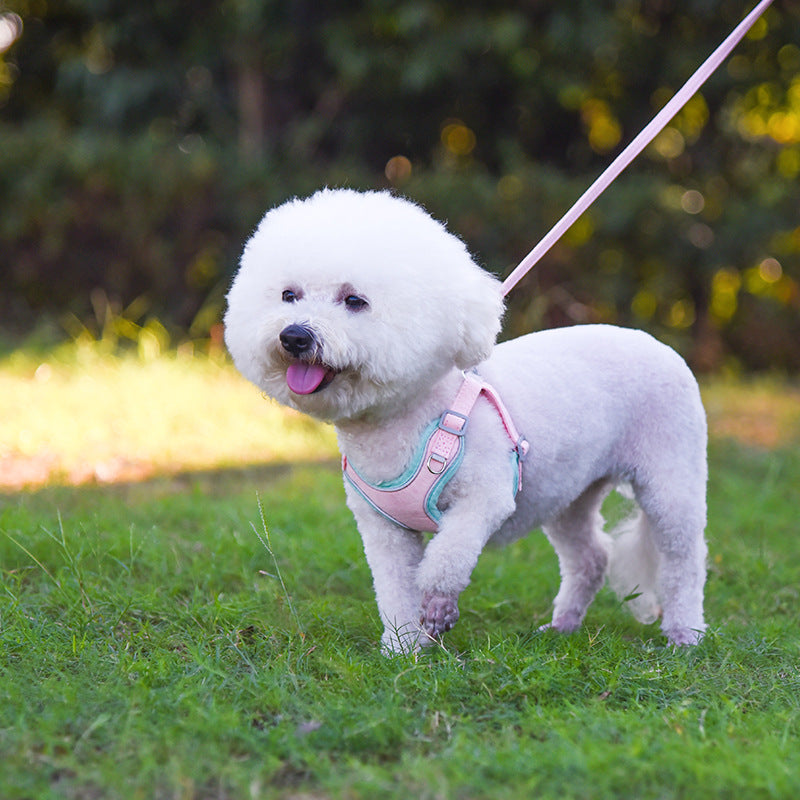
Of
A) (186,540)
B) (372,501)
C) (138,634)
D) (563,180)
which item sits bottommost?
(186,540)

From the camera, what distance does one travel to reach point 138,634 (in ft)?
9.54

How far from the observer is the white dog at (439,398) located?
2492 millimetres

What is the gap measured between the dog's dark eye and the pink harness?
0.40 meters

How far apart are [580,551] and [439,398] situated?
1.03 metres

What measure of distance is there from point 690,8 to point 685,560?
25.9ft

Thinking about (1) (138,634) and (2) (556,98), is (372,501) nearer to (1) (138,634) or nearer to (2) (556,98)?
(1) (138,634)

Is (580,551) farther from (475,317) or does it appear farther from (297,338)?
(297,338)

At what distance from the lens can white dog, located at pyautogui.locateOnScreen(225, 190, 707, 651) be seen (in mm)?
2492

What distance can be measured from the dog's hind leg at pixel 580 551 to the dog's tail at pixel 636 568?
50 mm

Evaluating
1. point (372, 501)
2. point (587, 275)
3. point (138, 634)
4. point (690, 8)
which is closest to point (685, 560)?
point (372, 501)

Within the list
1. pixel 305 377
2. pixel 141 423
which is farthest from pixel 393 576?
pixel 141 423

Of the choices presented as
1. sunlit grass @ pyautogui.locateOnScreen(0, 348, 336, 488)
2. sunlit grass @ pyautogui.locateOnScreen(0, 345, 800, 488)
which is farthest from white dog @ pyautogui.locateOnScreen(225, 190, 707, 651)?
sunlit grass @ pyautogui.locateOnScreen(0, 345, 800, 488)

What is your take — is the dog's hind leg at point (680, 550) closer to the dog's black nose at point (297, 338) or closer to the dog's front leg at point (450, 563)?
the dog's front leg at point (450, 563)

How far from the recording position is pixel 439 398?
2.74 meters
